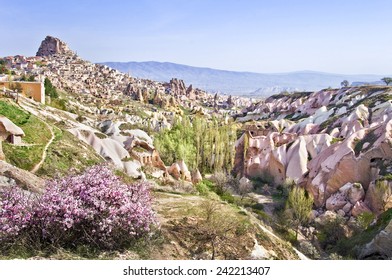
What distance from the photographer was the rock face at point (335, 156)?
2328cm

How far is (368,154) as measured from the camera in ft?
83.6

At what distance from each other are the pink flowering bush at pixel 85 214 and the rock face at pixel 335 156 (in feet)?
Answer: 58.8

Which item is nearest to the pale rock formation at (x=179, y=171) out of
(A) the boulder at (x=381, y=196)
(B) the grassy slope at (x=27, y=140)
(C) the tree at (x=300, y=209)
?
(C) the tree at (x=300, y=209)

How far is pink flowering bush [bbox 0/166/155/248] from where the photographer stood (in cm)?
523

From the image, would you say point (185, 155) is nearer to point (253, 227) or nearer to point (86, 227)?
point (253, 227)

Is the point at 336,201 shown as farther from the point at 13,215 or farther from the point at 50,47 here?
the point at 50,47

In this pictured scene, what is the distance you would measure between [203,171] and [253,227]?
78.9ft

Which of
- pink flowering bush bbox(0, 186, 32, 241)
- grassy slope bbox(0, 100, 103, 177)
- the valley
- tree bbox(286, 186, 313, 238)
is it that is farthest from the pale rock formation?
pink flowering bush bbox(0, 186, 32, 241)

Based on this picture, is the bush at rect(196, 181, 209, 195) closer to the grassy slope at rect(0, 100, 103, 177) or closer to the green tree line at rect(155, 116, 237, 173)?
the grassy slope at rect(0, 100, 103, 177)

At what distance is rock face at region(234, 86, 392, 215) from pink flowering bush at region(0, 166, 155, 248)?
17.9 m

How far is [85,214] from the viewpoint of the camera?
17.2ft

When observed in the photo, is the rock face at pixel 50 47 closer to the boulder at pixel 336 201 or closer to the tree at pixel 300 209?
the boulder at pixel 336 201
